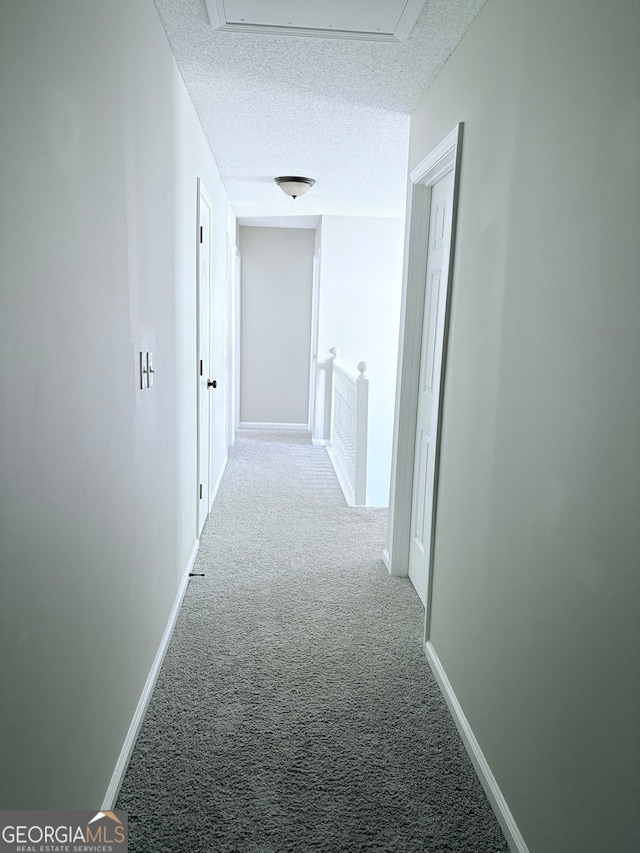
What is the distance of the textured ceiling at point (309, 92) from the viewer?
2.46 metres

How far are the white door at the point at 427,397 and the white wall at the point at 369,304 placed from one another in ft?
10.6

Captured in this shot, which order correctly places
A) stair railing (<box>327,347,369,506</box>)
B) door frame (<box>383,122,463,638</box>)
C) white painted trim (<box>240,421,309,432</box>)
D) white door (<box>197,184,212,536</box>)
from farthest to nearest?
white painted trim (<box>240,421,309,432</box>)
stair railing (<box>327,347,369,506</box>)
white door (<box>197,184,212,536</box>)
door frame (<box>383,122,463,638</box>)

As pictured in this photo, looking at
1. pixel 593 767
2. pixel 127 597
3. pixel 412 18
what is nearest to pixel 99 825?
pixel 127 597

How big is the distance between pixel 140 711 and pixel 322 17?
7.97 feet

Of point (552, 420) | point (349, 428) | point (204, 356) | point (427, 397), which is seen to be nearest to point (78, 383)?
point (552, 420)

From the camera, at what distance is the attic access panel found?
2176 millimetres

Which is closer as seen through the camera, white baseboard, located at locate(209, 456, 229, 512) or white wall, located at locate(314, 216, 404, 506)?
white baseboard, located at locate(209, 456, 229, 512)

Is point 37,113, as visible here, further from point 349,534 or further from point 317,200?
point 317,200

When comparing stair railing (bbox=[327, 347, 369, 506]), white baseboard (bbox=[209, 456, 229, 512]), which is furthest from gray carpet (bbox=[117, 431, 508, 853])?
stair railing (bbox=[327, 347, 369, 506])

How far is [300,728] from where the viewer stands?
222 centimetres

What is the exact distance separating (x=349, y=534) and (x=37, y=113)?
3446 millimetres

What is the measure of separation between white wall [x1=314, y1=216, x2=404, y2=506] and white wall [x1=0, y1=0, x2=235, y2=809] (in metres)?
4.28

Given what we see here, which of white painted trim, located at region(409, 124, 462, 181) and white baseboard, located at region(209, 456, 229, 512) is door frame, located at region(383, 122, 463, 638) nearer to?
white painted trim, located at region(409, 124, 462, 181)

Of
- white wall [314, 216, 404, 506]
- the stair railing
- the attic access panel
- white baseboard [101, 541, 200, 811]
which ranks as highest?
the attic access panel
